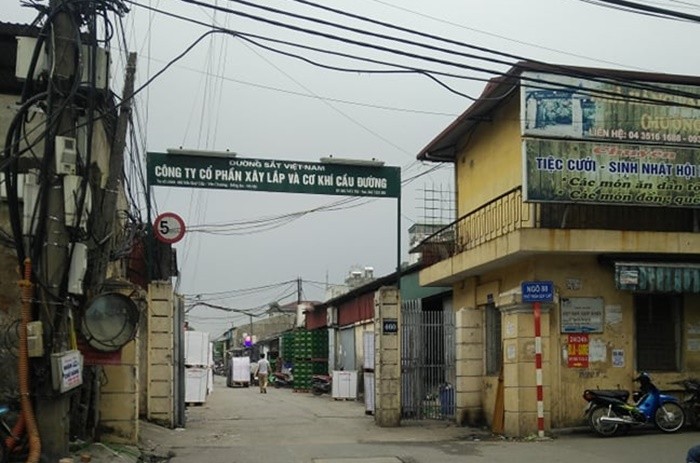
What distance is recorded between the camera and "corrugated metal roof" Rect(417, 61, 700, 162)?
13.8 meters

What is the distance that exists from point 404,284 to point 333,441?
488 inches

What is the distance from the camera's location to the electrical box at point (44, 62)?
9914 millimetres

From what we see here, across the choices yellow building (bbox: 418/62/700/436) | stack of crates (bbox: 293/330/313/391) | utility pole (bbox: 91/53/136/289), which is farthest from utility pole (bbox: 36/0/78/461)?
stack of crates (bbox: 293/330/313/391)

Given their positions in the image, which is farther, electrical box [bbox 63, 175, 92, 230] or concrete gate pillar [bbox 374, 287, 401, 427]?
concrete gate pillar [bbox 374, 287, 401, 427]

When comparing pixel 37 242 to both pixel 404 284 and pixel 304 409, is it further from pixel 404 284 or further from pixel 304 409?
pixel 404 284

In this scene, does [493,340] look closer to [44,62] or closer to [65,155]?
[65,155]

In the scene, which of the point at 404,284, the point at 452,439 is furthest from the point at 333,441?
the point at 404,284

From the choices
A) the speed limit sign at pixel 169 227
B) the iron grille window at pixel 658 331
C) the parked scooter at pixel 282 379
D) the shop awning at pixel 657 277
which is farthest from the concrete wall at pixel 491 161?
the parked scooter at pixel 282 379

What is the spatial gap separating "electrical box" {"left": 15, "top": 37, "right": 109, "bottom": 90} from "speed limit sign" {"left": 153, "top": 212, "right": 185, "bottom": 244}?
5678mm

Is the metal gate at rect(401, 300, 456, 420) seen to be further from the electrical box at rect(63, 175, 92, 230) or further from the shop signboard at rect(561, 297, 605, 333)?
the electrical box at rect(63, 175, 92, 230)

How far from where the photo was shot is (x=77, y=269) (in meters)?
9.79

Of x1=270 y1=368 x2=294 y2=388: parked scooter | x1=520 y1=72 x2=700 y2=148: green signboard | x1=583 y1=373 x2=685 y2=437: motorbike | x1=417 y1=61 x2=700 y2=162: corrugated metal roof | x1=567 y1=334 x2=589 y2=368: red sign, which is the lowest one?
x1=270 y1=368 x2=294 y2=388: parked scooter

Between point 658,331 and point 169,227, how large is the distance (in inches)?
401

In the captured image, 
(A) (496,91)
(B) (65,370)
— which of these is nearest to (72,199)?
(B) (65,370)
